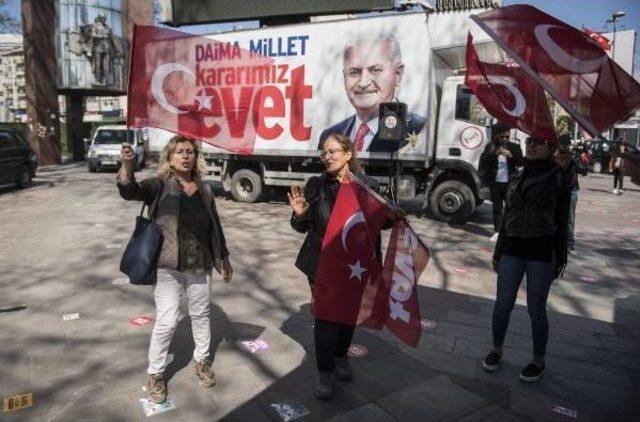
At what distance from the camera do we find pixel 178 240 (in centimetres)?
328

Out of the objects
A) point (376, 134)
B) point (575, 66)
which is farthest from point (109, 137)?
point (575, 66)

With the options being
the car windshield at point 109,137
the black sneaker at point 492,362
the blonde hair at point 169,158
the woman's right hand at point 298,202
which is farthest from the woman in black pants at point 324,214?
the car windshield at point 109,137

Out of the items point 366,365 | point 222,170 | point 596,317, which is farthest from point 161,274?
point 222,170

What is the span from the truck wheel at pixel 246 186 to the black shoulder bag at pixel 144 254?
9228 millimetres

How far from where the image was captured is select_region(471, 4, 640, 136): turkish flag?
3.32 meters

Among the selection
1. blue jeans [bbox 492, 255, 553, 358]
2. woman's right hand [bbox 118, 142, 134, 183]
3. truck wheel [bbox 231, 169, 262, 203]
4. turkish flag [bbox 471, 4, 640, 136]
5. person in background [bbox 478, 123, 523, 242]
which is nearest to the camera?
woman's right hand [bbox 118, 142, 134, 183]

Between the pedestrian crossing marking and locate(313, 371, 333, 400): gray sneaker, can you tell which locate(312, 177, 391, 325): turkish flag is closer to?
locate(313, 371, 333, 400): gray sneaker

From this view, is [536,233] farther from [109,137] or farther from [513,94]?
[109,137]

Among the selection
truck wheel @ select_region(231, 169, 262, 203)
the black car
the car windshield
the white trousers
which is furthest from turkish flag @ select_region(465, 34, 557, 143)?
the car windshield

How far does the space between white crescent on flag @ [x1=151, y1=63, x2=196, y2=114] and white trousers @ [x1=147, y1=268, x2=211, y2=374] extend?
1.20m

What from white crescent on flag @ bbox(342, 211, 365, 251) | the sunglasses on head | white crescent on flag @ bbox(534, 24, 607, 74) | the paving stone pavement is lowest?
the paving stone pavement

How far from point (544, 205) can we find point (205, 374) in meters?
2.71

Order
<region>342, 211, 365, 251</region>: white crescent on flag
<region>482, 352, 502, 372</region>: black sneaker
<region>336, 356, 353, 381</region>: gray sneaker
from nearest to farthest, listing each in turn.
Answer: <region>342, 211, 365, 251</region>: white crescent on flag, <region>336, 356, 353, 381</region>: gray sneaker, <region>482, 352, 502, 372</region>: black sneaker

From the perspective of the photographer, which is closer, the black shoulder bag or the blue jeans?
the black shoulder bag
